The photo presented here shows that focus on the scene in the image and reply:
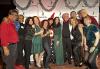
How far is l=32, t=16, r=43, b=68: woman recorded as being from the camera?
7.73 meters

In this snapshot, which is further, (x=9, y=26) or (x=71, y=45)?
(x=71, y=45)

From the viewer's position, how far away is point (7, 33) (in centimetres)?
573

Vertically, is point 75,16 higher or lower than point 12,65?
higher

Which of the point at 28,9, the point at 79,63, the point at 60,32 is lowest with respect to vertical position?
the point at 79,63

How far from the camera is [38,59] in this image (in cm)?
794

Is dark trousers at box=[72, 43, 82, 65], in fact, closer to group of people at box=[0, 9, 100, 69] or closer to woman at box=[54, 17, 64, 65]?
group of people at box=[0, 9, 100, 69]

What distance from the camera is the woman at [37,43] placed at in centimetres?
773

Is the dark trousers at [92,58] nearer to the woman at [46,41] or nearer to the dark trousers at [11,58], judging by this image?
the dark trousers at [11,58]

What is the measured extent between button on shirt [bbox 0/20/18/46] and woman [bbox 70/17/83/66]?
241 cm

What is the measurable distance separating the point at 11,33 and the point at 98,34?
1.71 meters

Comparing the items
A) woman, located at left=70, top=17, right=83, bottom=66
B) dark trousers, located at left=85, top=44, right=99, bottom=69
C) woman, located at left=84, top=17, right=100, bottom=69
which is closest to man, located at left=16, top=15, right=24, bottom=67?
woman, located at left=70, top=17, right=83, bottom=66

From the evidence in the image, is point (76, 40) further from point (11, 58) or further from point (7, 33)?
point (7, 33)

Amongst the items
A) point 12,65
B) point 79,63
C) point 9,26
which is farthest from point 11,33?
point 79,63

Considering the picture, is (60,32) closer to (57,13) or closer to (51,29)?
(51,29)
